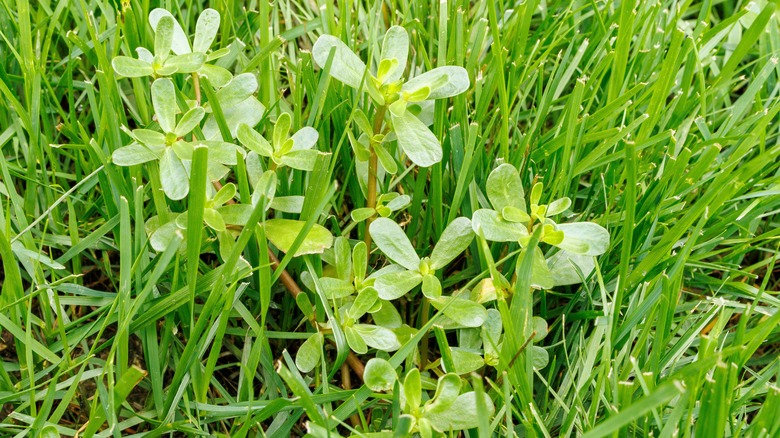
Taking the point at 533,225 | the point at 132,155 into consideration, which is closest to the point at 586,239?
the point at 533,225

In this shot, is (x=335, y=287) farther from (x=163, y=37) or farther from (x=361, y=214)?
(x=163, y=37)

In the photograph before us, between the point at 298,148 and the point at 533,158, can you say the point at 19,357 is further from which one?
the point at 533,158

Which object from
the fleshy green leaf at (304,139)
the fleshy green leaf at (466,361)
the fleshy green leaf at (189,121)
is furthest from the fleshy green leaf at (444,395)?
the fleshy green leaf at (189,121)

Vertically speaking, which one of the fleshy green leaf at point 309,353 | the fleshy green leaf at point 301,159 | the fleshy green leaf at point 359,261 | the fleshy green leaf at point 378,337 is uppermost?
the fleshy green leaf at point 301,159

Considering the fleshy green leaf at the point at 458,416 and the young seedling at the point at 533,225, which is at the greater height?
the young seedling at the point at 533,225

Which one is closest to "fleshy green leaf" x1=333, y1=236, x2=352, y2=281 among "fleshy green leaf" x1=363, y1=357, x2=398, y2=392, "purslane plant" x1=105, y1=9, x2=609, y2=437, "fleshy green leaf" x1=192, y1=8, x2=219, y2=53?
"purslane plant" x1=105, y1=9, x2=609, y2=437

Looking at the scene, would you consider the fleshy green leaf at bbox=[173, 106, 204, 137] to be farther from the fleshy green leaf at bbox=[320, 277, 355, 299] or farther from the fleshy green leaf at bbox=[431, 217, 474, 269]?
the fleshy green leaf at bbox=[431, 217, 474, 269]

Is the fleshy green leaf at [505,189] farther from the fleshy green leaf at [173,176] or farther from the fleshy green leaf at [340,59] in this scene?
the fleshy green leaf at [173,176]
